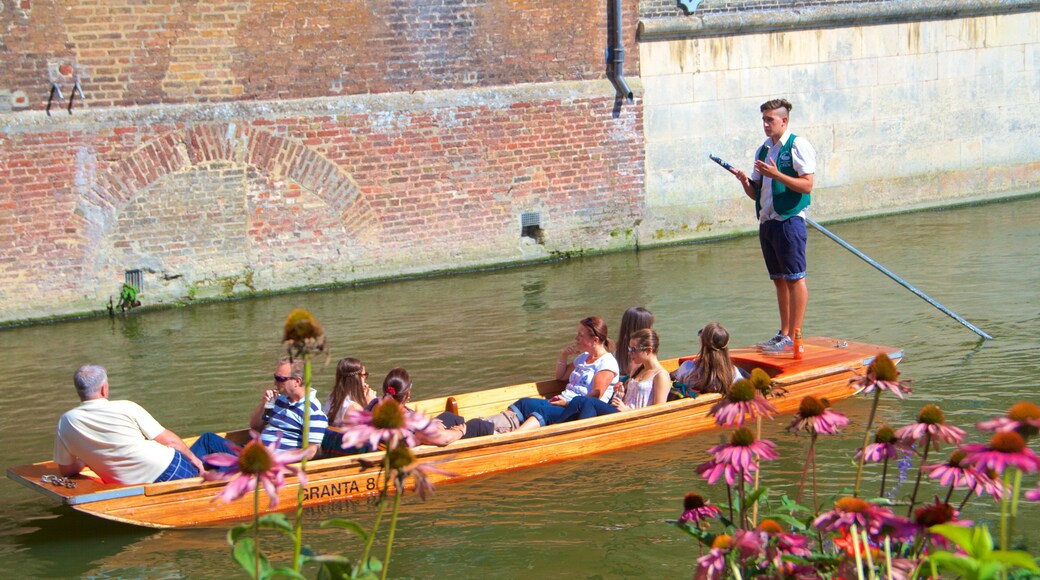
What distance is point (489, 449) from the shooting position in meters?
6.18

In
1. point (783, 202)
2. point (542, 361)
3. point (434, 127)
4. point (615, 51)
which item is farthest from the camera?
point (615, 51)

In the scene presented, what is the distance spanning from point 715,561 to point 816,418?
57 centimetres

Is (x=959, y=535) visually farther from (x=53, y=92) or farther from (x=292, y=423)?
(x=53, y=92)

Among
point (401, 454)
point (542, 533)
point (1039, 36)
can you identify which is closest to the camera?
point (401, 454)

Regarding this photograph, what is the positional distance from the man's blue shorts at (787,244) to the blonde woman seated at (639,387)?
1.19 meters

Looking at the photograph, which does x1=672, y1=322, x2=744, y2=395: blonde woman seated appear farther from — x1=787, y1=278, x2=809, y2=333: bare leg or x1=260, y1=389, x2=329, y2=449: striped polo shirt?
x1=260, y1=389, x2=329, y2=449: striped polo shirt

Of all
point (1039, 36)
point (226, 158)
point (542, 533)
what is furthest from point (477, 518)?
point (1039, 36)

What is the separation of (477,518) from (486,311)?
14.3ft

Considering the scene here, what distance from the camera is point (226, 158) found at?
410 inches

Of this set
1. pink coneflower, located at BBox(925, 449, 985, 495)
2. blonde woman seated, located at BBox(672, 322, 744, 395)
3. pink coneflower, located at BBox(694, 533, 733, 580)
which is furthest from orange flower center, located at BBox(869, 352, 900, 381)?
blonde woman seated, located at BBox(672, 322, 744, 395)

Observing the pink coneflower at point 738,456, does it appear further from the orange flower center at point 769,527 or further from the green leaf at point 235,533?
the green leaf at point 235,533

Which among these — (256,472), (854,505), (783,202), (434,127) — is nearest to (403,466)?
(256,472)

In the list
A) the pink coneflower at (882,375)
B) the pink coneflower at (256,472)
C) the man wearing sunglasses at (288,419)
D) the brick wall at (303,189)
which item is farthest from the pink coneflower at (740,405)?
the brick wall at (303,189)

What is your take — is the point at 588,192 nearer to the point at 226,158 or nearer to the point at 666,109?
the point at 666,109
